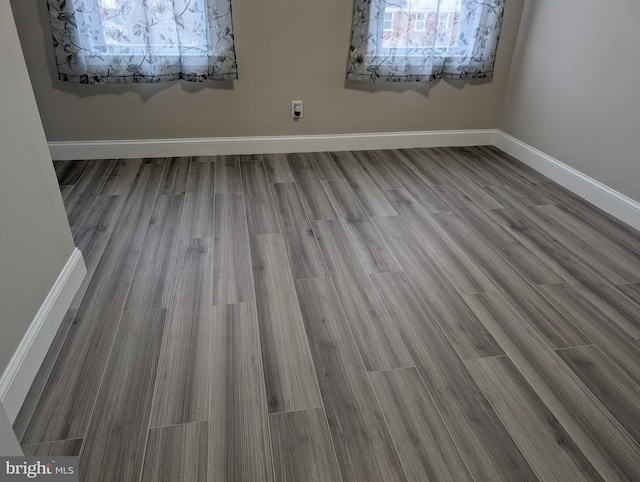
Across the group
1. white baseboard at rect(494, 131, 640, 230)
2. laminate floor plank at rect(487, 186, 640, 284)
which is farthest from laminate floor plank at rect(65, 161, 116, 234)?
white baseboard at rect(494, 131, 640, 230)

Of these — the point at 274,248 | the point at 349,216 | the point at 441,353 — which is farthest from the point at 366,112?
the point at 441,353

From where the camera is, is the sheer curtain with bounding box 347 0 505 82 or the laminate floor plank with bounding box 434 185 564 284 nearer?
the laminate floor plank with bounding box 434 185 564 284

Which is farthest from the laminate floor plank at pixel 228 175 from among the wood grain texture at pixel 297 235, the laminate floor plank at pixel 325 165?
the laminate floor plank at pixel 325 165

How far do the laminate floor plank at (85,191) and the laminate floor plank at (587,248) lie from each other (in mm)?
2504

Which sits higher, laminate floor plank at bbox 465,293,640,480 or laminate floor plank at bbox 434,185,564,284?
laminate floor plank at bbox 434,185,564,284

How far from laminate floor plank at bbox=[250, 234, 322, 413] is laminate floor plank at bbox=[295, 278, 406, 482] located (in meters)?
0.04

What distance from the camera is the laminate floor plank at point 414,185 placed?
2.73 m

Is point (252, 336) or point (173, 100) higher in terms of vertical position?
point (173, 100)

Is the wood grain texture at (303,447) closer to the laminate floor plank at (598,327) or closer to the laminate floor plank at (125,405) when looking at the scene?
the laminate floor plank at (125,405)

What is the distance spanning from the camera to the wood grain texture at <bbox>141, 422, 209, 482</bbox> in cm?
121

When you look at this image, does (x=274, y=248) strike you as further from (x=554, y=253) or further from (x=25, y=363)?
(x=554, y=253)

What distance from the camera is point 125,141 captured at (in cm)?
328

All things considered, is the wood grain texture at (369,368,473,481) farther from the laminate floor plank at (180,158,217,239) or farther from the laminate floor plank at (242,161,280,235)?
the laminate floor plank at (180,158,217,239)

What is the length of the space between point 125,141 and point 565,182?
308cm
